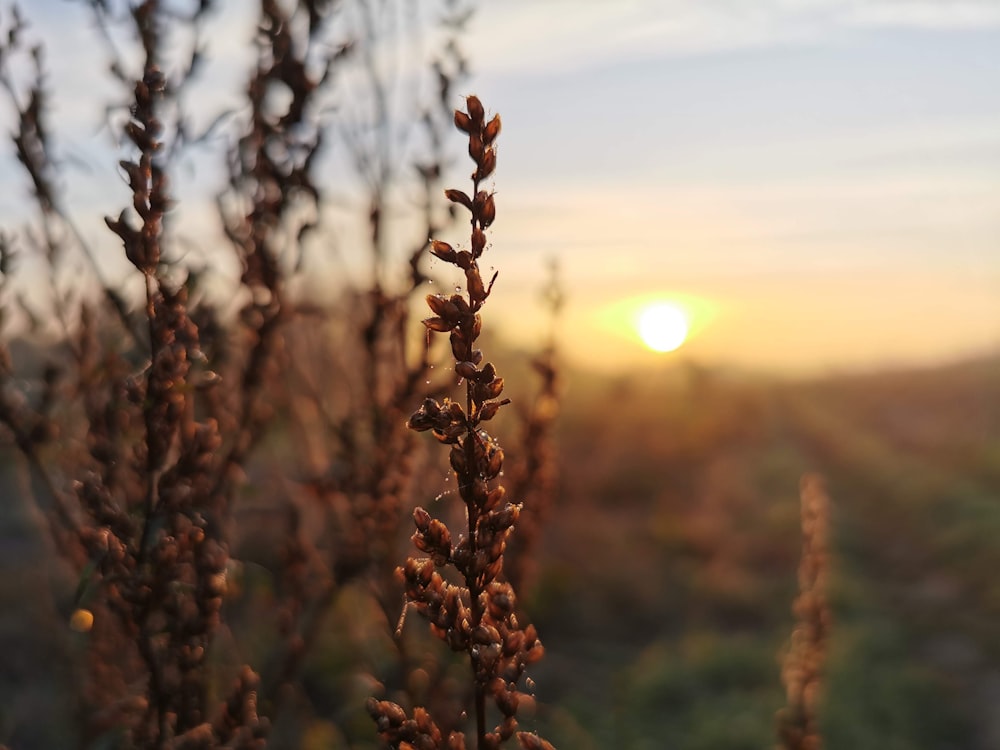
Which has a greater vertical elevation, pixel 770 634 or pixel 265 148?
pixel 770 634

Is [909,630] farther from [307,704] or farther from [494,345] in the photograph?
[307,704]

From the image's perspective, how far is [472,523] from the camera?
1.13m

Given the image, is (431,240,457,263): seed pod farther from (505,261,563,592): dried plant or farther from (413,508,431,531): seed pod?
(505,261,563,592): dried plant

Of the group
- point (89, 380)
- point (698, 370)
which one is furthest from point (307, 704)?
point (698, 370)

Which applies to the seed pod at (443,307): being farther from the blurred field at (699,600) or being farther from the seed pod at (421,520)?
the blurred field at (699,600)

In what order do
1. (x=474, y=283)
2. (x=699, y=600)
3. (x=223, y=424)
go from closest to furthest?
(x=474, y=283) → (x=223, y=424) → (x=699, y=600)

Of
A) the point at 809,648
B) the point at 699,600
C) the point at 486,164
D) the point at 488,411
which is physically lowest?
the point at 488,411

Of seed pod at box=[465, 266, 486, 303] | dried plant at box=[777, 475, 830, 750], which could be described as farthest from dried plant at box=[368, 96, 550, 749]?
dried plant at box=[777, 475, 830, 750]

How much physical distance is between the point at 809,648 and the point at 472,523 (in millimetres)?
1829

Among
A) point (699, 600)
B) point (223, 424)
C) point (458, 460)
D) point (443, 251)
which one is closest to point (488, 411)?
point (458, 460)

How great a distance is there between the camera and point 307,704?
3.52 m

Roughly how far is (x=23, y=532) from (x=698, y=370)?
1251 centimetres

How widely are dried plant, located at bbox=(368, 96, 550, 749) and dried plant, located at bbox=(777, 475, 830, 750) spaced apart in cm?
163

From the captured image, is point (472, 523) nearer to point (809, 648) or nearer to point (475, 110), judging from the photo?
point (475, 110)
